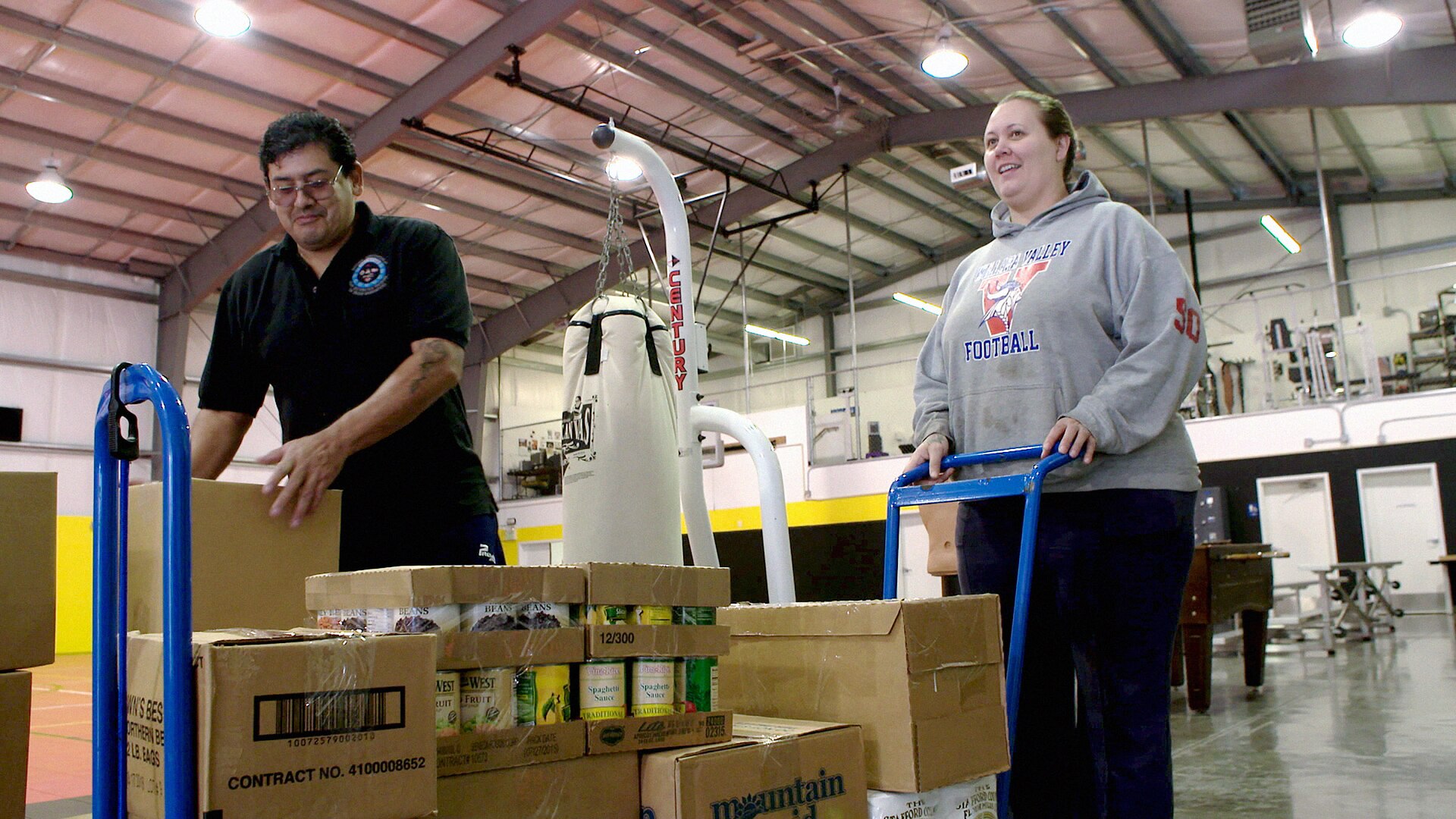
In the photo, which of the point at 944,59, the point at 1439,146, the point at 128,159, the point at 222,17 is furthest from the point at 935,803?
the point at 1439,146

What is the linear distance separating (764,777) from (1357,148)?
48.5 ft

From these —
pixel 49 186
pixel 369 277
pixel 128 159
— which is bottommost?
pixel 369 277

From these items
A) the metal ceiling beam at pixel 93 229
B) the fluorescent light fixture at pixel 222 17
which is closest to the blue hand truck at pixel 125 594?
the fluorescent light fixture at pixel 222 17

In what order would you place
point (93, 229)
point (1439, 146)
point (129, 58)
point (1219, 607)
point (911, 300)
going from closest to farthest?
point (1219, 607) < point (129, 58) < point (1439, 146) < point (93, 229) < point (911, 300)

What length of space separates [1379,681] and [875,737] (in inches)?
192

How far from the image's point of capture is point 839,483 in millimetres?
13383

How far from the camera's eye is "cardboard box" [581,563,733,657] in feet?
5.42

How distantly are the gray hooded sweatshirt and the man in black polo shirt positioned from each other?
1.01 metres

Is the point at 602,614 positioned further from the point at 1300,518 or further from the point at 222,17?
the point at 1300,518

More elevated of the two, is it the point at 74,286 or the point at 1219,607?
the point at 74,286

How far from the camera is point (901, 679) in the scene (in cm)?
183

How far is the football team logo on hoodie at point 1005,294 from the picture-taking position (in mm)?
2035

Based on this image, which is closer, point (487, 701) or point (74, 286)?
point (487, 701)

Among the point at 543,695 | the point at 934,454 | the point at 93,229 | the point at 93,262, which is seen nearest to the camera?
the point at 543,695
